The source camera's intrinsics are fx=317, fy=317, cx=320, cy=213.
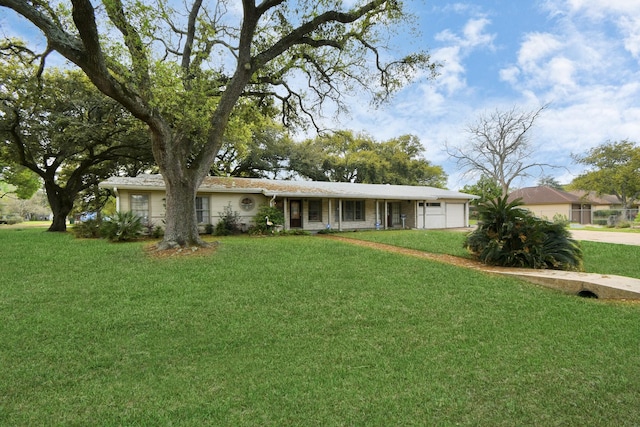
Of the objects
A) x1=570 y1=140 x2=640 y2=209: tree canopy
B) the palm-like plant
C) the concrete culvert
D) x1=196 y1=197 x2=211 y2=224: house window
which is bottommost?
the concrete culvert

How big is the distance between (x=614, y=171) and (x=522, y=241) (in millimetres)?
30022

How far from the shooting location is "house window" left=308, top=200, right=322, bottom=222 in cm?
1761

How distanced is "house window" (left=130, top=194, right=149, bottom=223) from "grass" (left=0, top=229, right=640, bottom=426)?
7632mm

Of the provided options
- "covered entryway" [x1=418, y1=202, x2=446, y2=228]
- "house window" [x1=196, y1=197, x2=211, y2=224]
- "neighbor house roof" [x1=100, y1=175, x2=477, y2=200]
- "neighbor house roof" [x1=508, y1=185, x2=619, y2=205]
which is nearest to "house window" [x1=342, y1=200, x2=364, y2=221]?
"neighbor house roof" [x1=100, y1=175, x2=477, y2=200]

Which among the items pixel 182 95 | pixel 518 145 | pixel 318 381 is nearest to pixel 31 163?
pixel 182 95

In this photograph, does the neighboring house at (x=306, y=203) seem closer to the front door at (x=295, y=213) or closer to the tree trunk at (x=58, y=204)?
the front door at (x=295, y=213)

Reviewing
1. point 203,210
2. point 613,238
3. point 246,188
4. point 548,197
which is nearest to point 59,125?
point 203,210

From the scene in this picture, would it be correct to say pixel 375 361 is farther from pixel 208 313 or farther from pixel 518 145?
pixel 518 145

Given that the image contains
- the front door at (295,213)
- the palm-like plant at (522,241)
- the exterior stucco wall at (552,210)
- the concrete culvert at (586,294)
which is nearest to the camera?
the concrete culvert at (586,294)

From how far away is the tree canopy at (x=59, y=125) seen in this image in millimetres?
14578

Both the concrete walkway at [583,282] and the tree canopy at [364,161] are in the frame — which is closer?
the concrete walkway at [583,282]

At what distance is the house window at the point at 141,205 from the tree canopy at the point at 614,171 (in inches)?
1406

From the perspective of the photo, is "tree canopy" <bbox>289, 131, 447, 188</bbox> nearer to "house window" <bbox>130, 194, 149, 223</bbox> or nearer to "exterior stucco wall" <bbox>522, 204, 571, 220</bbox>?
"exterior stucco wall" <bbox>522, 204, 571, 220</bbox>

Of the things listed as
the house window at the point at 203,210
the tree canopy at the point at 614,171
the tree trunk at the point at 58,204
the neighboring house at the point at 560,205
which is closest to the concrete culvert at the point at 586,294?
the house window at the point at 203,210
